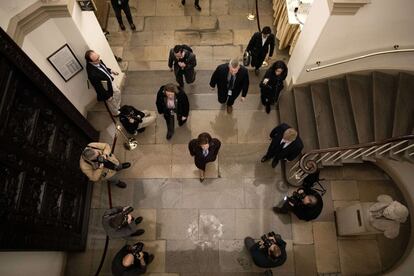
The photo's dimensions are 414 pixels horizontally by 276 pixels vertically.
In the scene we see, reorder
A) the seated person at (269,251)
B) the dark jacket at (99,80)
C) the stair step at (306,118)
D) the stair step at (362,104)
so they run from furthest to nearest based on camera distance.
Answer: the stair step at (306,118)
the stair step at (362,104)
the dark jacket at (99,80)
the seated person at (269,251)

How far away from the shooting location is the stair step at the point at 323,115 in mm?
5887

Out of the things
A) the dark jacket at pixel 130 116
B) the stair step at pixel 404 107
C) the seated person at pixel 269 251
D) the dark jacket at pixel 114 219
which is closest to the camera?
the seated person at pixel 269 251

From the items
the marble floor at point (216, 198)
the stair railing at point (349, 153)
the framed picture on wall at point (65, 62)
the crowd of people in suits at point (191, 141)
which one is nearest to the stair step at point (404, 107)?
the stair railing at point (349, 153)

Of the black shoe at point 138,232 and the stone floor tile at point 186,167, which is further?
the stone floor tile at point 186,167

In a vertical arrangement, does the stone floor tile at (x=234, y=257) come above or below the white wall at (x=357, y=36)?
below

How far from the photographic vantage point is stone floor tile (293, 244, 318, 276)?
5.34 metres

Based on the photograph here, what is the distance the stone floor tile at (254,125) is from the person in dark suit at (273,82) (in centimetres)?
24

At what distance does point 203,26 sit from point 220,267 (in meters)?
5.35

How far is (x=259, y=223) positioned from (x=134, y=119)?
116 inches

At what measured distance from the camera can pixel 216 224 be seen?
5.62 metres

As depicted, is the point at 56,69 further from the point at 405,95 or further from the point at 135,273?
the point at 405,95

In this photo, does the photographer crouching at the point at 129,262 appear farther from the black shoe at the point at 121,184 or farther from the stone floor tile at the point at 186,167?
the stone floor tile at the point at 186,167

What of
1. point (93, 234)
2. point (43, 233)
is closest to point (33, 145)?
point (43, 233)

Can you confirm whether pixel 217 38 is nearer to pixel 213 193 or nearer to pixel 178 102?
pixel 178 102
